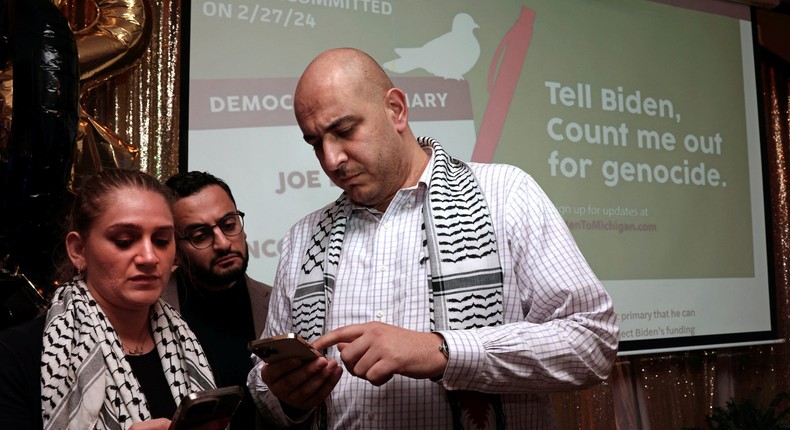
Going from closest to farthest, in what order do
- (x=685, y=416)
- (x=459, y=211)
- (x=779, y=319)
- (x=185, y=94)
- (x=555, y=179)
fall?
(x=459, y=211)
(x=185, y=94)
(x=555, y=179)
(x=685, y=416)
(x=779, y=319)

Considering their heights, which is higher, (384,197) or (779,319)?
(384,197)

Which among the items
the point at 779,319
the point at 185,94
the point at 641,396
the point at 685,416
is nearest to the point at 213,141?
the point at 185,94

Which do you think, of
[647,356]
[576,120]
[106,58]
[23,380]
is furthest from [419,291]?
[647,356]

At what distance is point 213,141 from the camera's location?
10.4 ft

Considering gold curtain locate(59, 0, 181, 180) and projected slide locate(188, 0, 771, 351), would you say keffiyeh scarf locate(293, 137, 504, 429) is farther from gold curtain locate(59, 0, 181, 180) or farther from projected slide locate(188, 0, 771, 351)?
gold curtain locate(59, 0, 181, 180)

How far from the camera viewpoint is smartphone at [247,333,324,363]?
1.39 meters

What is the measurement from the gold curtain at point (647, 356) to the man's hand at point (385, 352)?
200cm

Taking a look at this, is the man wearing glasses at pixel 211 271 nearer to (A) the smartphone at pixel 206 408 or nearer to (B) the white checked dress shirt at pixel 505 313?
(B) the white checked dress shirt at pixel 505 313

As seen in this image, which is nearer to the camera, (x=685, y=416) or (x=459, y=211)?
(x=459, y=211)

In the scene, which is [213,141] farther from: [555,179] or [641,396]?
[641,396]

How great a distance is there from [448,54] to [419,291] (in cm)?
221

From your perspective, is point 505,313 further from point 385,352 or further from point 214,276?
point 214,276

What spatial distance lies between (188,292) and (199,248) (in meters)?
0.14

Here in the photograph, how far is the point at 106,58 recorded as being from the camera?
110 inches
